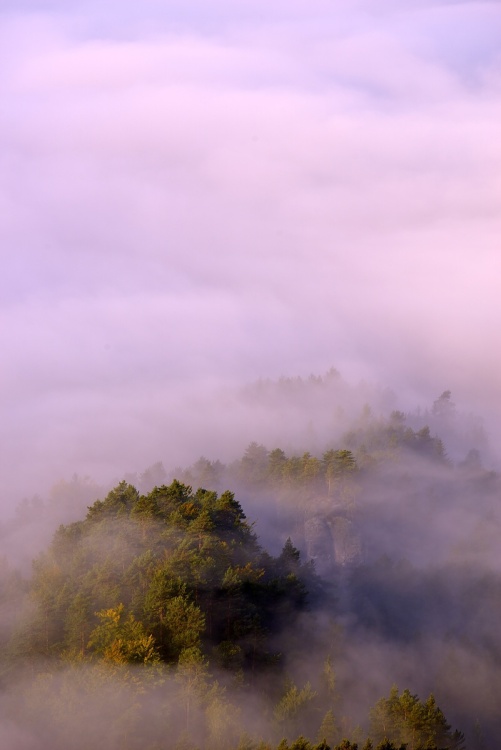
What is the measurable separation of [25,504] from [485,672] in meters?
83.7

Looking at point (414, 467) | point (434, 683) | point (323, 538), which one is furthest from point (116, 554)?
point (414, 467)

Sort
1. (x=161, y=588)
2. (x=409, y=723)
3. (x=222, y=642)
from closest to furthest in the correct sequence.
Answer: (x=409, y=723), (x=161, y=588), (x=222, y=642)

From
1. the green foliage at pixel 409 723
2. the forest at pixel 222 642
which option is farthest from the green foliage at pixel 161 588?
the green foliage at pixel 409 723

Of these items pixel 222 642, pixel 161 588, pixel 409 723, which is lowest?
pixel 409 723

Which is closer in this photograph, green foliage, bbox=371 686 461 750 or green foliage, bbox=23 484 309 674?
green foliage, bbox=371 686 461 750

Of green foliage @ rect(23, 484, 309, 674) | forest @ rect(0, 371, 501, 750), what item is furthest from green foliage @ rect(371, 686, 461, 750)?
green foliage @ rect(23, 484, 309, 674)

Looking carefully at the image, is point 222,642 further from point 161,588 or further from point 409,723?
point 409,723

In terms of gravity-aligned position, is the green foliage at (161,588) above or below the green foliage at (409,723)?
above

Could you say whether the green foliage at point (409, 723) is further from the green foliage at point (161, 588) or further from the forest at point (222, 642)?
the green foliage at point (161, 588)

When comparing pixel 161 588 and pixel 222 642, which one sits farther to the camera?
pixel 222 642

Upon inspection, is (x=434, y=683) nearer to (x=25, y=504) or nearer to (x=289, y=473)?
(x=289, y=473)

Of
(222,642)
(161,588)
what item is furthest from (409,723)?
(161,588)

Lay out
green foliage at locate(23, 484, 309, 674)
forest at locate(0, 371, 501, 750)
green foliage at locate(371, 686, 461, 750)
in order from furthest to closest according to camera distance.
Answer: green foliage at locate(23, 484, 309, 674) < green foliage at locate(371, 686, 461, 750) < forest at locate(0, 371, 501, 750)

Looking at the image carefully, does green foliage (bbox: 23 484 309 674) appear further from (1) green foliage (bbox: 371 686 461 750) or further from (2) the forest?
(1) green foliage (bbox: 371 686 461 750)
